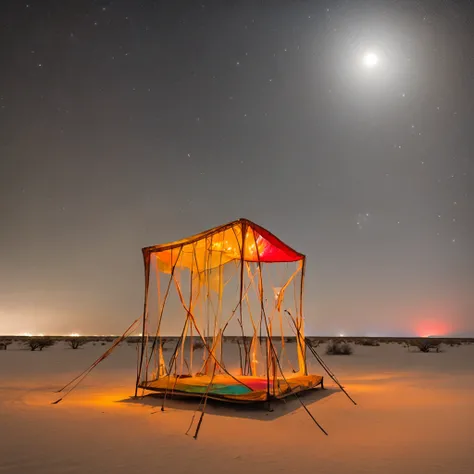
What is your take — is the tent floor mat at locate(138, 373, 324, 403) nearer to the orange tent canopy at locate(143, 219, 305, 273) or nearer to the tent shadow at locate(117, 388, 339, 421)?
the tent shadow at locate(117, 388, 339, 421)

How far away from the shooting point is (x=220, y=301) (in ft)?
33.6

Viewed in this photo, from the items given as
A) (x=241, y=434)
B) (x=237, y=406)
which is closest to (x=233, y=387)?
(x=237, y=406)

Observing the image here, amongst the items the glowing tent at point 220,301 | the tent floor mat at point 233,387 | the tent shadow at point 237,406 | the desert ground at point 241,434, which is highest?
the glowing tent at point 220,301

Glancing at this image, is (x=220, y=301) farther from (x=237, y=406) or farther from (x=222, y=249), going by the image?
(x=237, y=406)

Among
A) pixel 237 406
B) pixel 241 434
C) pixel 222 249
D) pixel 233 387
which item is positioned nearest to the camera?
pixel 241 434

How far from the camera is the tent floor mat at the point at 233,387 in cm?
717

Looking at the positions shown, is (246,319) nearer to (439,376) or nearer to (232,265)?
(232,265)

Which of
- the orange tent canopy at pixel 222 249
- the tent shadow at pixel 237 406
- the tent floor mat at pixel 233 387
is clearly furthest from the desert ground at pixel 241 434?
the orange tent canopy at pixel 222 249

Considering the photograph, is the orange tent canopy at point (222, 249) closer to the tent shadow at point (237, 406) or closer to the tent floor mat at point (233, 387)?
the tent floor mat at point (233, 387)

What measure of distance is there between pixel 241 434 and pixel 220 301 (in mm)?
4620

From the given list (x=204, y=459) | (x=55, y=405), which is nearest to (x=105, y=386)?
(x=55, y=405)

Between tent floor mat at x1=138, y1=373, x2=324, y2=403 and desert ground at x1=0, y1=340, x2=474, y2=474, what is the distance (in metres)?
0.20

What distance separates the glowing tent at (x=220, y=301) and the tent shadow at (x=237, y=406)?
0.19m

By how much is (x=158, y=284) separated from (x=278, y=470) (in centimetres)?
497
